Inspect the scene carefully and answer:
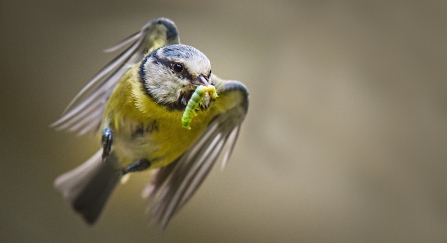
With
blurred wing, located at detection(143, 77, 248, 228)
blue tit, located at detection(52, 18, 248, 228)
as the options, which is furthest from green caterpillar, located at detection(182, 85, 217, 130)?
blurred wing, located at detection(143, 77, 248, 228)

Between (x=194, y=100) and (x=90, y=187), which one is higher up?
(x=194, y=100)

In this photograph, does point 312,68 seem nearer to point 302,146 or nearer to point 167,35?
point 302,146

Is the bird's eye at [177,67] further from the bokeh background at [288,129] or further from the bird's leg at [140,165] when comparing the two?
the bokeh background at [288,129]

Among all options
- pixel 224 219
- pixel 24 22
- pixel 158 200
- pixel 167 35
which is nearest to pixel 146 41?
pixel 167 35

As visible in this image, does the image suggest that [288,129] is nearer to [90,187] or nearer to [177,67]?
[90,187]

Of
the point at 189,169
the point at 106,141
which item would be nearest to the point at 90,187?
the point at 189,169

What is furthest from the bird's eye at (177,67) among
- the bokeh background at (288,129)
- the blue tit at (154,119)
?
the bokeh background at (288,129)

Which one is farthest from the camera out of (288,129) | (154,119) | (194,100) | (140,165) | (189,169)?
(288,129)

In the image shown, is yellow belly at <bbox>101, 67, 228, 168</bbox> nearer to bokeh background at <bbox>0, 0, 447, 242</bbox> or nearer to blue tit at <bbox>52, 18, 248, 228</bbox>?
blue tit at <bbox>52, 18, 248, 228</bbox>
